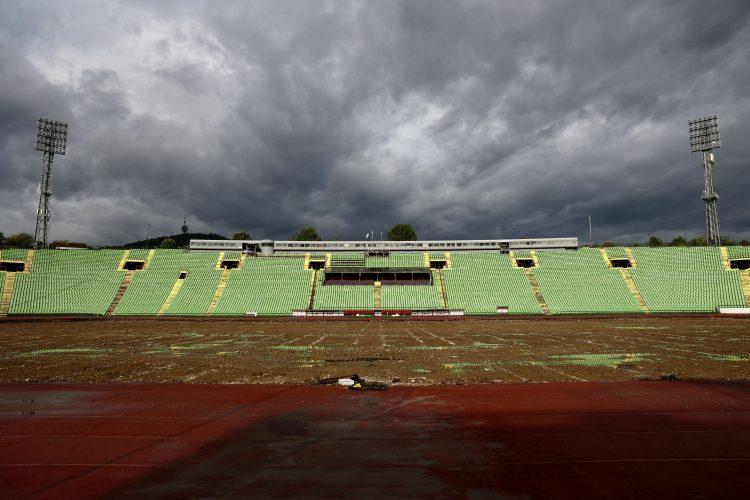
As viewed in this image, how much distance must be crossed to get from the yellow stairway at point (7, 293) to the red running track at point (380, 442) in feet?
164

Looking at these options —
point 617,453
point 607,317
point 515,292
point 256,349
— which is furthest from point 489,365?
point 515,292

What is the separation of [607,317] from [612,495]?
4504cm

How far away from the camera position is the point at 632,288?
1994 inches

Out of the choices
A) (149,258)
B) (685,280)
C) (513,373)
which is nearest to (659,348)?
(513,373)

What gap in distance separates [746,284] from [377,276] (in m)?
46.6

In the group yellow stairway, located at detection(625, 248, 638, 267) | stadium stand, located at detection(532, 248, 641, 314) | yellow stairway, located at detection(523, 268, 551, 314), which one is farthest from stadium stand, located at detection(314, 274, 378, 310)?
yellow stairway, located at detection(625, 248, 638, 267)

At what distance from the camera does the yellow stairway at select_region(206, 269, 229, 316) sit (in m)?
48.3

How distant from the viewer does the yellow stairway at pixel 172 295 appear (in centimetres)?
4794

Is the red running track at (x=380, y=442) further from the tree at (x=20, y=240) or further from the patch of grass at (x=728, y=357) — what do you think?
the tree at (x=20, y=240)

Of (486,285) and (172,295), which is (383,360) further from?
(172,295)

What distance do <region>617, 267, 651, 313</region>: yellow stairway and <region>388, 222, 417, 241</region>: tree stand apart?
199ft

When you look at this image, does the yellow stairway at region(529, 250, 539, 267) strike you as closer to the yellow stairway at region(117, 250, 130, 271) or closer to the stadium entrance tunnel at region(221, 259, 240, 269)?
the stadium entrance tunnel at region(221, 259, 240, 269)

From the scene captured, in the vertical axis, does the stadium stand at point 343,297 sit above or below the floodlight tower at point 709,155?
below

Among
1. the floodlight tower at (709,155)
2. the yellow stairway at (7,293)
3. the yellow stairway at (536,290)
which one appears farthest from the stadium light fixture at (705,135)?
the yellow stairway at (7,293)
